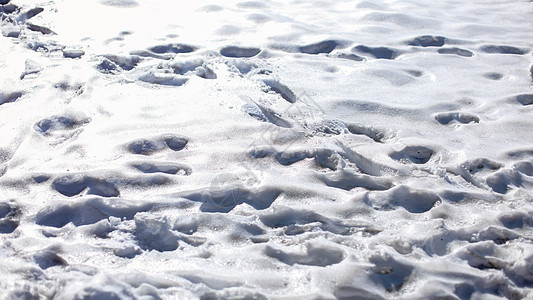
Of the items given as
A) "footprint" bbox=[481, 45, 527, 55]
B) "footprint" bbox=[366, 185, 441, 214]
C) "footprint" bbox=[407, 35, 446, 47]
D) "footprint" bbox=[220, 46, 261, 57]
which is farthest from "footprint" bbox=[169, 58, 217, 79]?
"footprint" bbox=[481, 45, 527, 55]

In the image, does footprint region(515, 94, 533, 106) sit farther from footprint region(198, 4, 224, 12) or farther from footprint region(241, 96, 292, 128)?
footprint region(198, 4, 224, 12)

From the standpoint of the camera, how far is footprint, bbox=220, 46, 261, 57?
13.2ft

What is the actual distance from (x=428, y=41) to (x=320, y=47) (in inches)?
36.7

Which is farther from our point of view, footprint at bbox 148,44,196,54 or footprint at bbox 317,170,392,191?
footprint at bbox 148,44,196,54

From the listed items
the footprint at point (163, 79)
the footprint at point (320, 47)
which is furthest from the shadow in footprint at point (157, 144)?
the footprint at point (320, 47)

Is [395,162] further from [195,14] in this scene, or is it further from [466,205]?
[195,14]

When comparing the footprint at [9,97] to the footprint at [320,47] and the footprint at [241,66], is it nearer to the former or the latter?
the footprint at [241,66]

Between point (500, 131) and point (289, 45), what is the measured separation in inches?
70.2

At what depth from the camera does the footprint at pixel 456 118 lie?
3.22 meters

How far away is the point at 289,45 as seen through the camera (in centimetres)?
423

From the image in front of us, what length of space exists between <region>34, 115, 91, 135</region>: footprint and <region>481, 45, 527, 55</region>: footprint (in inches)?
123

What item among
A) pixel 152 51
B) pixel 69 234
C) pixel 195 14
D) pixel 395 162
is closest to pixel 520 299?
pixel 395 162

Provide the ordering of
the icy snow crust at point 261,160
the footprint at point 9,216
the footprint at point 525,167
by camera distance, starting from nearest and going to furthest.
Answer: the icy snow crust at point 261,160 → the footprint at point 9,216 → the footprint at point 525,167

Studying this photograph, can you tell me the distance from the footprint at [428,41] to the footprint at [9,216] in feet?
10.6
